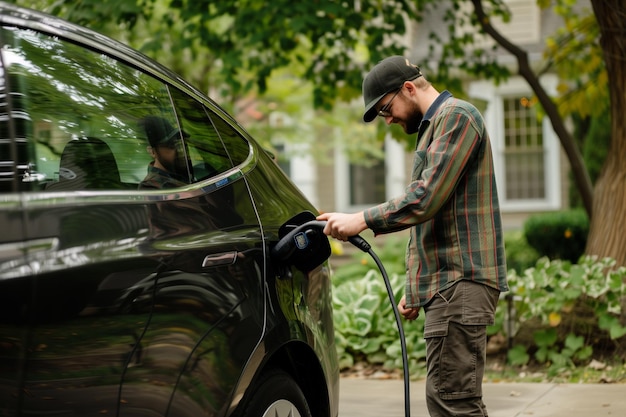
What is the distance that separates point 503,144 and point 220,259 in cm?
1664

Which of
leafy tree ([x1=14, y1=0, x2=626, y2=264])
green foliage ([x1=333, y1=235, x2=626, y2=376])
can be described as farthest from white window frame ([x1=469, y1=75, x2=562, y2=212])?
green foliage ([x1=333, y1=235, x2=626, y2=376])

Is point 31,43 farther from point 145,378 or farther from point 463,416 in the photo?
point 463,416

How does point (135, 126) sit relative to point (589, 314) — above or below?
above

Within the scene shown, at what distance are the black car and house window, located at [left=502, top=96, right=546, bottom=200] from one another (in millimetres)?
16005

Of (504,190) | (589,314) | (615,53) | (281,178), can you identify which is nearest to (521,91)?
(504,190)

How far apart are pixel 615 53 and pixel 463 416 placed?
18.5ft

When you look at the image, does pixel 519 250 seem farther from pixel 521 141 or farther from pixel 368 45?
pixel 368 45

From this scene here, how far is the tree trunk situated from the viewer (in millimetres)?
8148

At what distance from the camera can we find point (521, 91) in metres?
19.0

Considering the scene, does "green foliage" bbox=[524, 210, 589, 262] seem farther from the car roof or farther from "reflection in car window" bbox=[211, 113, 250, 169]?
the car roof

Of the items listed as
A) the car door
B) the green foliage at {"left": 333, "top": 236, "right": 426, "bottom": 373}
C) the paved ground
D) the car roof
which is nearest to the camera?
the car door

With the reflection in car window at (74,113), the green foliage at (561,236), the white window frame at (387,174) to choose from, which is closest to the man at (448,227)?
the reflection in car window at (74,113)

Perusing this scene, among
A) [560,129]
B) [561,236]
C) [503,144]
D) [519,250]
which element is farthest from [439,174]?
[503,144]

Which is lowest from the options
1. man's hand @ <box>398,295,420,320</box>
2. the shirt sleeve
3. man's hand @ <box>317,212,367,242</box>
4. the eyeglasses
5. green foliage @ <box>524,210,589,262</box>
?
green foliage @ <box>524,210,589,262</box>
